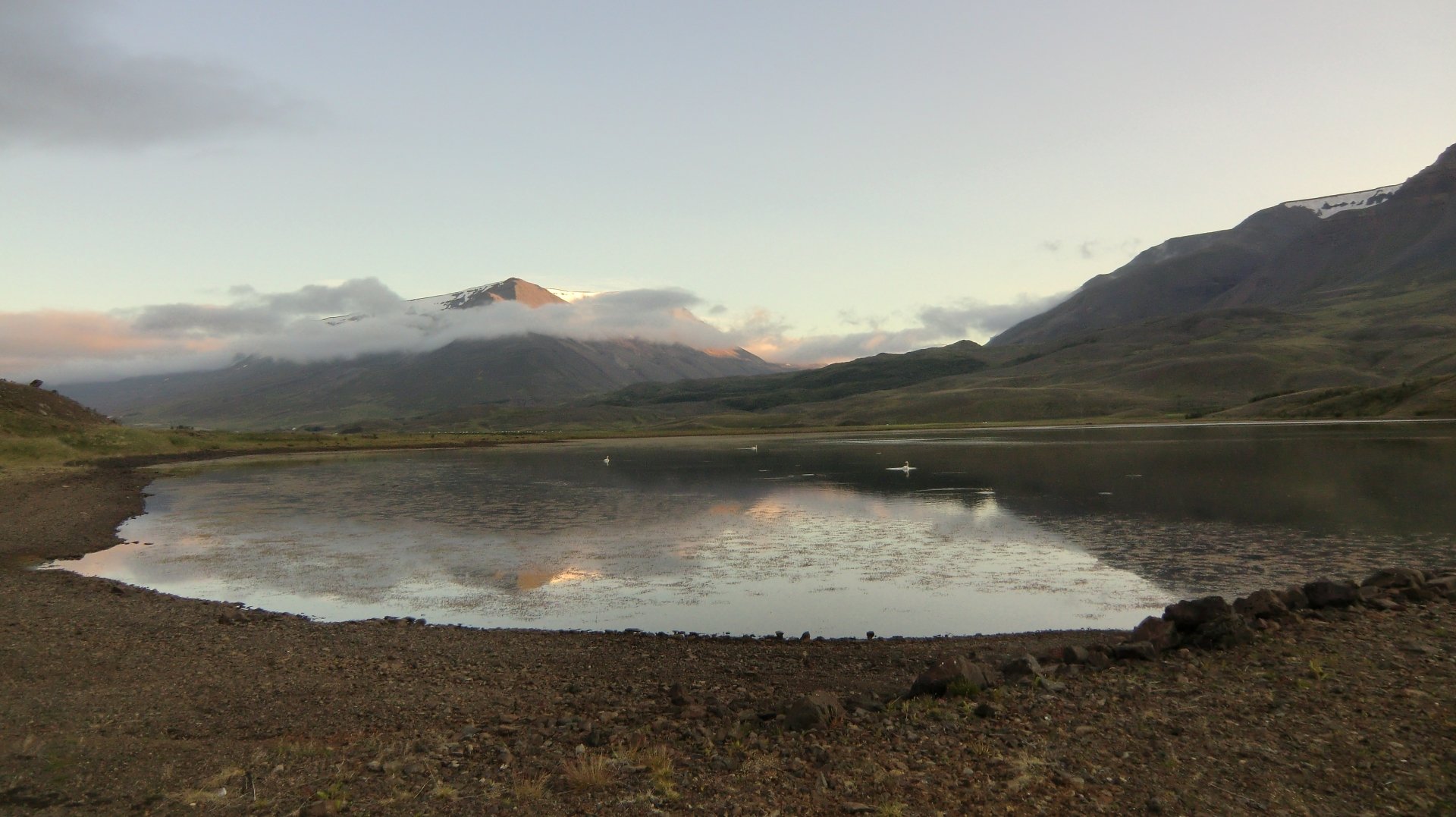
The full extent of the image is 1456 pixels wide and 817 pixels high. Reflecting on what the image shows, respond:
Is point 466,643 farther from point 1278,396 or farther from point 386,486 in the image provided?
point 1278,396

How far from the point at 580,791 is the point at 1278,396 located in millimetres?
165171

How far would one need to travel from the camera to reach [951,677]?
→ 11.5 metres

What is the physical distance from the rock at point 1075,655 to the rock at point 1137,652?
0.51 meters

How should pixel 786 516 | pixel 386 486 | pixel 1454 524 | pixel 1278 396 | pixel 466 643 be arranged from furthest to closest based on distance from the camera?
1. pixel 1278 396
2. pixel 386 486
3. pixel 786 516
4. pixel 1454 524
5. pixel 466 643

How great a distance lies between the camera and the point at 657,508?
1687 inches

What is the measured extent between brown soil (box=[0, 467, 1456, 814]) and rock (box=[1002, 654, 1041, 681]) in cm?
43

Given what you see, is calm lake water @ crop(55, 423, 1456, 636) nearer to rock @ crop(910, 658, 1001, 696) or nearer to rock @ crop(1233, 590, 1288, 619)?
rock @ crop(1233, 590, 1288, 619)

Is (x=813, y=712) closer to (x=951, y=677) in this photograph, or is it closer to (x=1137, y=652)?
(x=951, y=677)

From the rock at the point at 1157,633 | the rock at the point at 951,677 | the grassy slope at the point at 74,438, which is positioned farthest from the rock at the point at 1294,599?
the grassy slope at the point at 74,438

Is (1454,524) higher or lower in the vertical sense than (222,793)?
lower

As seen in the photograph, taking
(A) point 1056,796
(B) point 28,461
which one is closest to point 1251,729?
(A) point 1056,796

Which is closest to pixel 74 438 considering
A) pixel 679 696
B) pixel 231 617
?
pixel 231 617

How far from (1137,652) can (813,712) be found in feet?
19.5

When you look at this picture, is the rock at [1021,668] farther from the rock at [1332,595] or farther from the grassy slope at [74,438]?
the grassy slope at [74,438]
